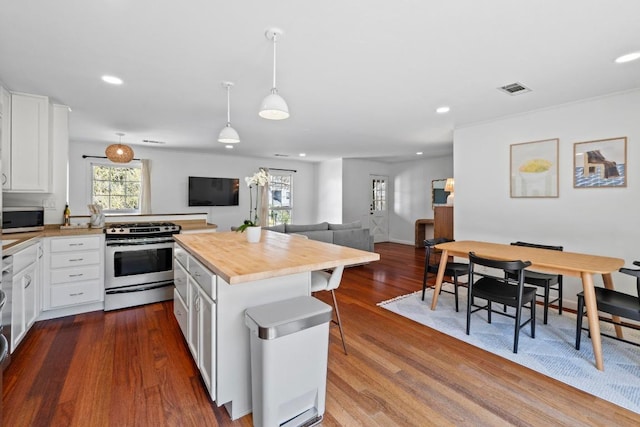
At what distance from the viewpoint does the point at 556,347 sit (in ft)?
8.25

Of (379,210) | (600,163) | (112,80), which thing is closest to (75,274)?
(112,80)

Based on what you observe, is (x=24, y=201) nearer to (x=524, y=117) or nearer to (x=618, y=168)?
(x=524, y=117)

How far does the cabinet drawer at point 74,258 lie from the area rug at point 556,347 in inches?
127

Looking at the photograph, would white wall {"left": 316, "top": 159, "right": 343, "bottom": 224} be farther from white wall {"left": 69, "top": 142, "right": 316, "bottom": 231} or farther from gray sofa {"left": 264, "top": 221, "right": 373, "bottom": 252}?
gray sofa {"left": 264, "top": 221, "right": 373, "bottom": 252}

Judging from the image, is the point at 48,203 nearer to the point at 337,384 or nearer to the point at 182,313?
the point at 182,313

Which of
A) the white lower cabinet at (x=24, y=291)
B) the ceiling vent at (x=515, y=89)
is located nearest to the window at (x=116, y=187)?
the white lower cabinet at (x=24, y=291)

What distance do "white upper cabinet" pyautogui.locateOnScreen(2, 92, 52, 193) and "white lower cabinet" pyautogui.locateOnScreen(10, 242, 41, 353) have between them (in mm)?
727

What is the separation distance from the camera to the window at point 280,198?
8177 mm

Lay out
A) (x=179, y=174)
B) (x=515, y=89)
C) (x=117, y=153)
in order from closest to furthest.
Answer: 1. (x=515, y=89)
2. (x=117, y=153)
3. (x=179, y=174)

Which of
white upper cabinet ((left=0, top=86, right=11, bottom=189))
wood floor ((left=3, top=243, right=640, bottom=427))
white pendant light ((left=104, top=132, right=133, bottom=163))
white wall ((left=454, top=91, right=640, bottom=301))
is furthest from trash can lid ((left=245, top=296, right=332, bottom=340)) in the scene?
white pendant light ((left=104, top=132, right=133, bottom=163))

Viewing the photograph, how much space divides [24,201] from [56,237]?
35.2 inches

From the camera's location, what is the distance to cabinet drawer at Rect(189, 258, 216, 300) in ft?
5.59

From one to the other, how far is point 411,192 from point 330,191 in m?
2.25

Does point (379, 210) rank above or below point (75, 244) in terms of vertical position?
above
